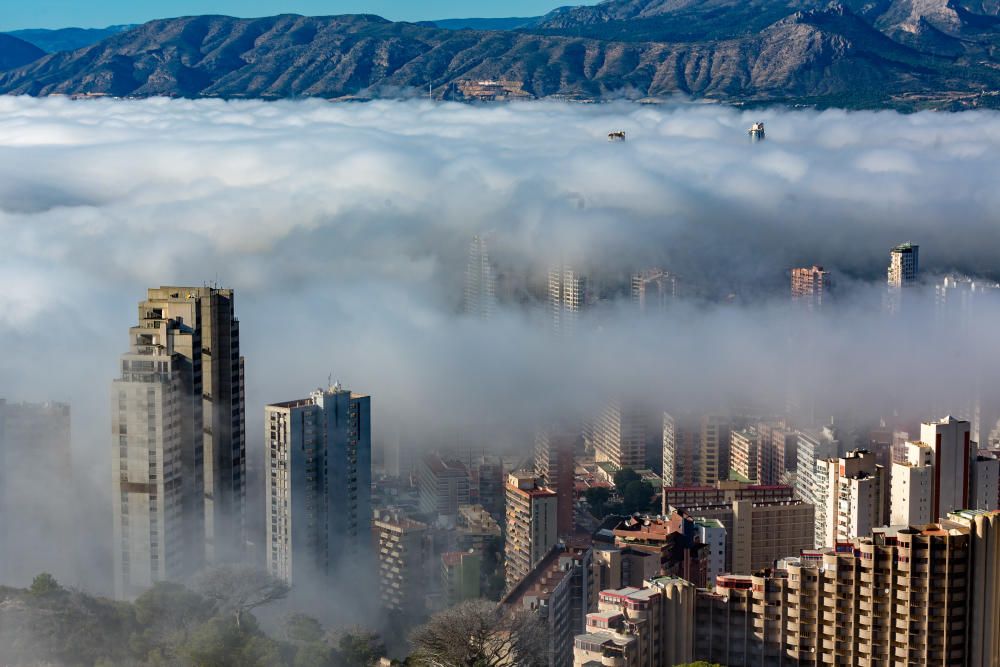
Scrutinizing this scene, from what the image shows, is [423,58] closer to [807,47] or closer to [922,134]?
[807,47]

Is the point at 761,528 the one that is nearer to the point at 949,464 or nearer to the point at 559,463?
the point at 949,464

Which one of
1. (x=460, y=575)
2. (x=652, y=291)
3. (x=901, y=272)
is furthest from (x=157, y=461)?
(x=901, y=272)

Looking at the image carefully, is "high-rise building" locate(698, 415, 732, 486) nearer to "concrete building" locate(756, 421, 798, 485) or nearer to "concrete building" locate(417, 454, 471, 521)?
"concrete building" locate(756, 421, 798, 485)

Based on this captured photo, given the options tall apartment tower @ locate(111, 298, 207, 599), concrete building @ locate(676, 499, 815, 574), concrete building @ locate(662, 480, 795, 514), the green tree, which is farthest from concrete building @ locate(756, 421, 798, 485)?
the green tree

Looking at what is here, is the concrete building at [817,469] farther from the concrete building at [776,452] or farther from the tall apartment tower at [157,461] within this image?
the tall apartment tower at [157,461]

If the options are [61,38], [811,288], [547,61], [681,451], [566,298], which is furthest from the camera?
[547,61]
